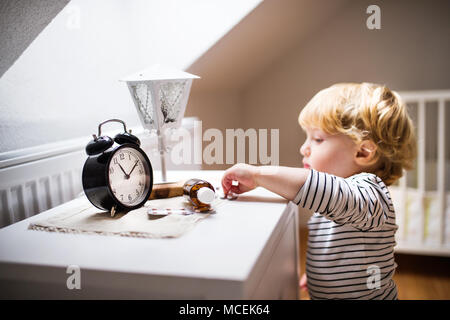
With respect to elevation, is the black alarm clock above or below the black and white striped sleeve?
above

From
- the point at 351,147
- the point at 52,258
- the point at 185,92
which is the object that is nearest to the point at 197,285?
the point at 52,258

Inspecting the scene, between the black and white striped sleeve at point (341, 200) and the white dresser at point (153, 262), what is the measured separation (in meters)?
0.08

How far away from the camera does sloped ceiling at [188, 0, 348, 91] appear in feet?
5.26

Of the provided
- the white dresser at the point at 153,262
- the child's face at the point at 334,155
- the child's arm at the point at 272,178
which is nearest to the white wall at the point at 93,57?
the white dresser at the point at 153,262

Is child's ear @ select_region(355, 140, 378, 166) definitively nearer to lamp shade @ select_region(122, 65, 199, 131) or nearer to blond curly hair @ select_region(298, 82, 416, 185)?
blond curly hair @ select_region(298, 82, 416, 185)

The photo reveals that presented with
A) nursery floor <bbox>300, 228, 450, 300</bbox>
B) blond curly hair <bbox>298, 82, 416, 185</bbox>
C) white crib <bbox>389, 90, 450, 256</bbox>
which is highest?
blond curly hair <bbox>298, 82, 416, 185</bbox>

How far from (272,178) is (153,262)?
350 mm

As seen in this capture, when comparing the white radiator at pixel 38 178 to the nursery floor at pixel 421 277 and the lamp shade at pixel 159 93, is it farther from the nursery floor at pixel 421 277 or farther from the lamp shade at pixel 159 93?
the nursery floor at pixel 421 277

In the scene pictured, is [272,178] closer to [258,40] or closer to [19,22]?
[19,22]

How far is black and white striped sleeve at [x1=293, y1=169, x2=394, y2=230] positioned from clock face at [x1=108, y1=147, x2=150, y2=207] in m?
0.31

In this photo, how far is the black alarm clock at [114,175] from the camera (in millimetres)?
741

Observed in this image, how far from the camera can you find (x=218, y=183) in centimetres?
102

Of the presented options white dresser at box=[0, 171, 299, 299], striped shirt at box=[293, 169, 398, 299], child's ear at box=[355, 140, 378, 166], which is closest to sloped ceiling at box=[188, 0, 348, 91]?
child's ear at box=[355, 140, 378, 166]

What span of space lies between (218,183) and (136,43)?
893 millimetres
